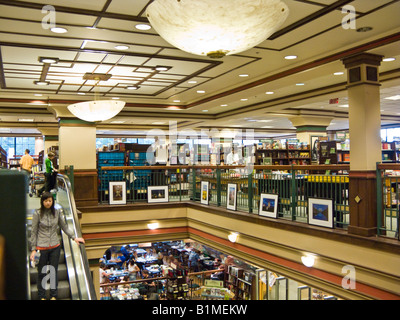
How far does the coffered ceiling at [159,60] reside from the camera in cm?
530

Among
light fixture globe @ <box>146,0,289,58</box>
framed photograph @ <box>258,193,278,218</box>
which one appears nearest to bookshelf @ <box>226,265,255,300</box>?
framed photograph @ <box>258,193,278,218</box>

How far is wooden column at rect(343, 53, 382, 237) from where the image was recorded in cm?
630

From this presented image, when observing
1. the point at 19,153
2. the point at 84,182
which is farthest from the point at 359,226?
the point at 19,153

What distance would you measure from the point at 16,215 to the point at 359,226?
6.32 meters

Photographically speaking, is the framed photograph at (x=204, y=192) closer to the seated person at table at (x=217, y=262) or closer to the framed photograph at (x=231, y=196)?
the framed photograph at (x=231, y=196)

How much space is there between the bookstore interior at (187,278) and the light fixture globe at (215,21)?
8889mm

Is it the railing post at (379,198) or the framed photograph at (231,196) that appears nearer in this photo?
the railing post at (379,198)

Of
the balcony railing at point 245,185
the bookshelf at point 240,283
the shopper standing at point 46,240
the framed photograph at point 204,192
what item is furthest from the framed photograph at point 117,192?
the shopper standing at point 46,240

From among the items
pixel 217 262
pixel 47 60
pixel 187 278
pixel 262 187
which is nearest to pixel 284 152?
pixel 217 262

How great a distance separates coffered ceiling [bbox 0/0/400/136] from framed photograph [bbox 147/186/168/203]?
276 centimetres

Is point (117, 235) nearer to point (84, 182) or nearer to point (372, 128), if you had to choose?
point (84, 182)

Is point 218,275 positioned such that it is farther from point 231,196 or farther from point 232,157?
point 231,196
